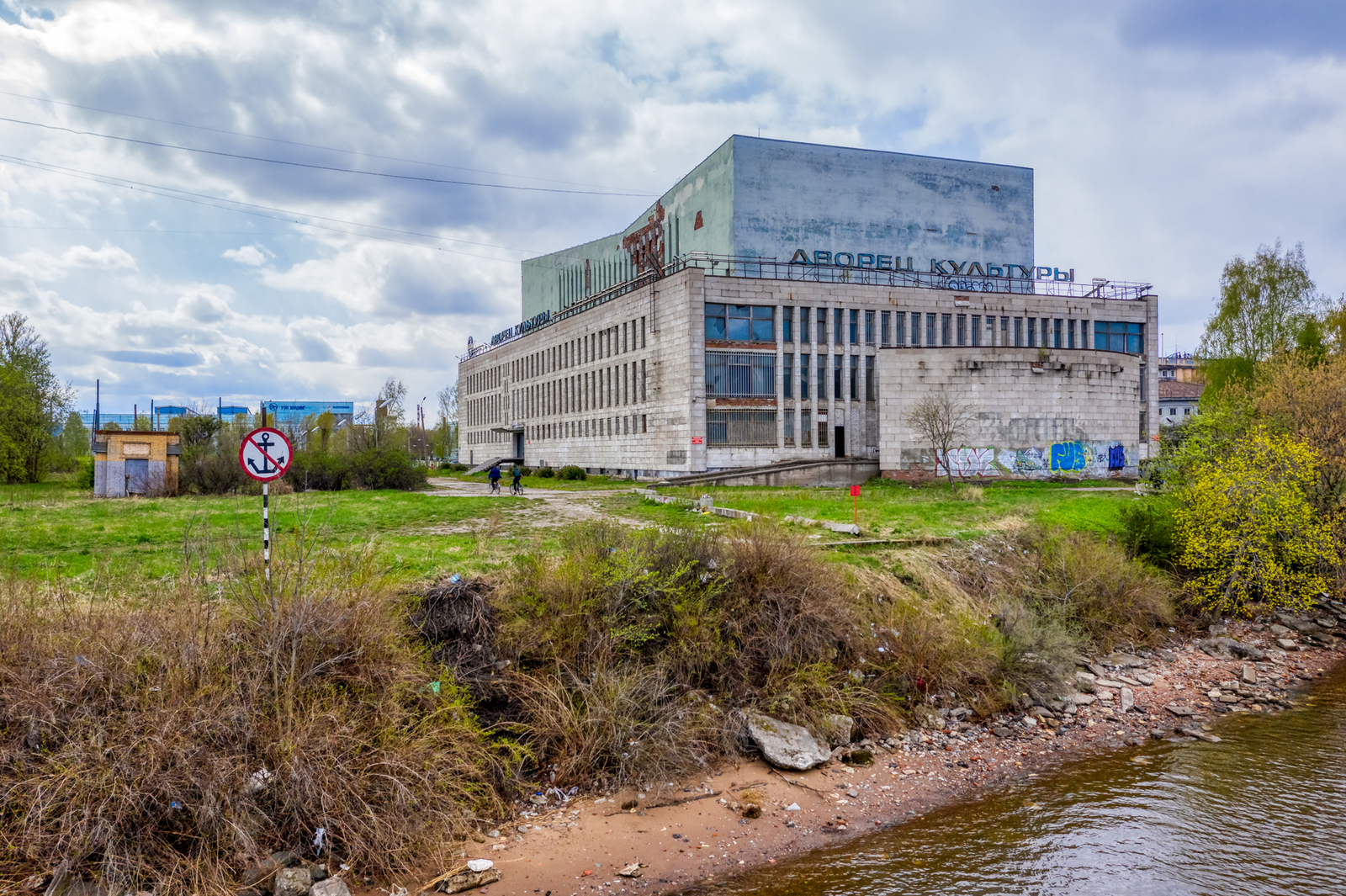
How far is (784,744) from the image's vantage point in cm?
1033

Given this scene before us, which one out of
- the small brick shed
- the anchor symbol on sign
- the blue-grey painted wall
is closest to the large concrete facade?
the blue-grey painted wall

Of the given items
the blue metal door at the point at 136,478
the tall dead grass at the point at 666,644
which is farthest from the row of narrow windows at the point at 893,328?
the tall dead grass at the point at 666,644

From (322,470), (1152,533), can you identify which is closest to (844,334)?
(1152,533)

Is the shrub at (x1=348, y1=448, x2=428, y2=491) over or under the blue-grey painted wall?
under

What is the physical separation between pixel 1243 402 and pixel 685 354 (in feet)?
91.0

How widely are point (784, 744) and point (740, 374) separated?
35315 millimetres

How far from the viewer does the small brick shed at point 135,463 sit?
33.8 meters

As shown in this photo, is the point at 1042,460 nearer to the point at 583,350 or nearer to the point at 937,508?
the point at 937,508

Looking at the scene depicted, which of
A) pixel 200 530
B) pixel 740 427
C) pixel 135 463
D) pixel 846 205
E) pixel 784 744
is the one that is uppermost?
pixel 846 205

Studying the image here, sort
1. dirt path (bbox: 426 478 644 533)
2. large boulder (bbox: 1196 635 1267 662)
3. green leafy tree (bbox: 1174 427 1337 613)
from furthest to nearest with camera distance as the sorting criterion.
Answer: dirt path (bbox: 426 478 644 533)
green leafy tree (bbox: 1174 427 1337 613)
large boulder (bbox: 1196 635 1267 662)

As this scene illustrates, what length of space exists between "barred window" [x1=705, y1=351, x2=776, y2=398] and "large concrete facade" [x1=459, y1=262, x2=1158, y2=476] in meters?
0.07

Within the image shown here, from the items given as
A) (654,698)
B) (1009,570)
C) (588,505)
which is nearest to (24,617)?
(654,698)

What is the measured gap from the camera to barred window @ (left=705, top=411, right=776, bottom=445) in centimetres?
4425

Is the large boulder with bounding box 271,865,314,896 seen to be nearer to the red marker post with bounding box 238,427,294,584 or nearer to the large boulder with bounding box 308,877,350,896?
the large boulder with bounding box 308,877,350,896
